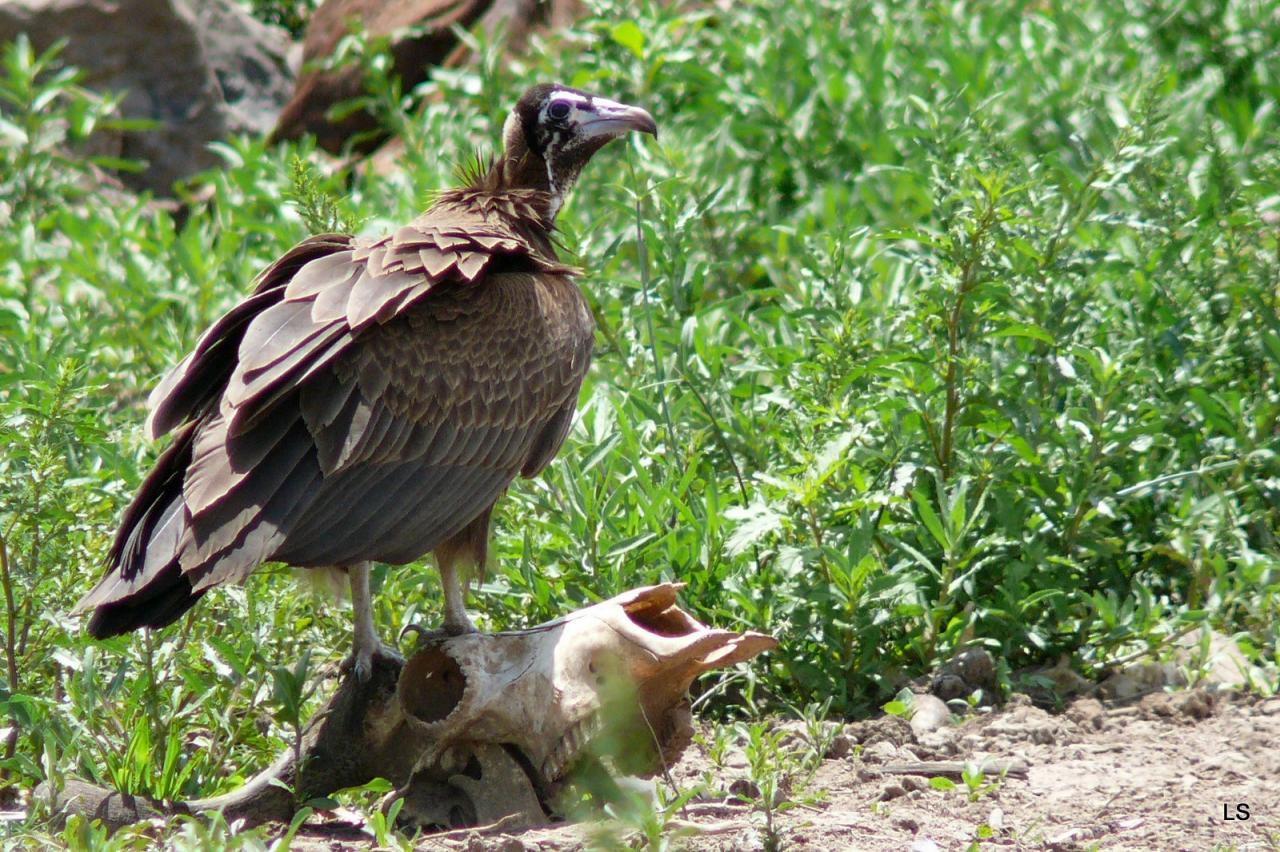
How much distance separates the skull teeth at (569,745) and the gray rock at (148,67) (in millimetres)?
6797

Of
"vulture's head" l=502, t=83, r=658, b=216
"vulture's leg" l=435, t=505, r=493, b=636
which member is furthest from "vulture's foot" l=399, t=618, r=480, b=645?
"vulture's head" l=502, t=83, r=658, b=216

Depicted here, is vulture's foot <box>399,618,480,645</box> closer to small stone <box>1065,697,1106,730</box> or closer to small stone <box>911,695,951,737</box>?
small stone <box>911,695,951,737</box>

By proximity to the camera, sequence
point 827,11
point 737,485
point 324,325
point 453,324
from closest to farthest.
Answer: point 324,325
point 453,324
point 737,485
point 827,11

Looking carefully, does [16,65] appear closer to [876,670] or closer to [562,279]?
[562,279]

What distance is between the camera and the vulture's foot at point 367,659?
4.13 m

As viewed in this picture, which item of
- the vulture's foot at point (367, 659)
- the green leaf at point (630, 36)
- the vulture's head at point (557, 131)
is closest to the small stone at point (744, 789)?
the vulture's foot at point (367, 659)

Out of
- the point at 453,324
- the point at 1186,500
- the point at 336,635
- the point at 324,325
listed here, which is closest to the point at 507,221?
the point at 453,324

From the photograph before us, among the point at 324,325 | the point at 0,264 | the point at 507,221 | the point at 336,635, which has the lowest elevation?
the point at 336,635

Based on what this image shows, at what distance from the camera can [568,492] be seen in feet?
16.2

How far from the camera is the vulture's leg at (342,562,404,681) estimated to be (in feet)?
13.6

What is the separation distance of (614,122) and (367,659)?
2013 mm

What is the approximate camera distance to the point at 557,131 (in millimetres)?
5125

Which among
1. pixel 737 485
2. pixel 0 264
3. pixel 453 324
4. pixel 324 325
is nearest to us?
pixel 324 325

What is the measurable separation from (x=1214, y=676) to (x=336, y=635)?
2.73 meters
